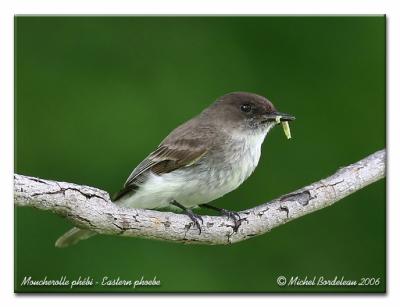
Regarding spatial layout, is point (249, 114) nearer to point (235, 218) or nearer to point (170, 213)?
point (235, 218)

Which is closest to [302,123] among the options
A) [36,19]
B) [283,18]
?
[283,18]

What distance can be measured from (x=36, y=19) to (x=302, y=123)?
194cm

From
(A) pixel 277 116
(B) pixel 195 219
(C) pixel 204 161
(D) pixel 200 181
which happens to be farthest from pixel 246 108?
(B) pixel 195 219

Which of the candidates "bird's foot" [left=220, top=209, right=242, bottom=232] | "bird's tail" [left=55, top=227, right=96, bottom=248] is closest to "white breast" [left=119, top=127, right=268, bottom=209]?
"bird's foot" [left=220, top=209, right=242, bottom=232]

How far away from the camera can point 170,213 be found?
4.18 metres

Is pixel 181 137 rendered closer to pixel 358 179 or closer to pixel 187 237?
pixel 187 237

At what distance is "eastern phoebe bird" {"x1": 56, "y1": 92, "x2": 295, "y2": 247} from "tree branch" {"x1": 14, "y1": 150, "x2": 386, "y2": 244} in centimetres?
9

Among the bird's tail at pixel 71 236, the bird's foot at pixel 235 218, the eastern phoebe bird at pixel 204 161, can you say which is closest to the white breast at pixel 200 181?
the eastern phoebe bird at pixel 204 161

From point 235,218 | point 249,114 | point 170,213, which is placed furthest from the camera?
point 249,114

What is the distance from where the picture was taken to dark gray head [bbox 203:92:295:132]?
4625 mm

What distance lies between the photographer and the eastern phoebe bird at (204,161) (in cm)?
441

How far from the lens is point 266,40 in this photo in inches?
216

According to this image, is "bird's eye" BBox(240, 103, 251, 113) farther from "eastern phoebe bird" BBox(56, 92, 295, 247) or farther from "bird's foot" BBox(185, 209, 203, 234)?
"bird's foot" BBox(185, 209, 203, 234)

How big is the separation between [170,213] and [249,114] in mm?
868
